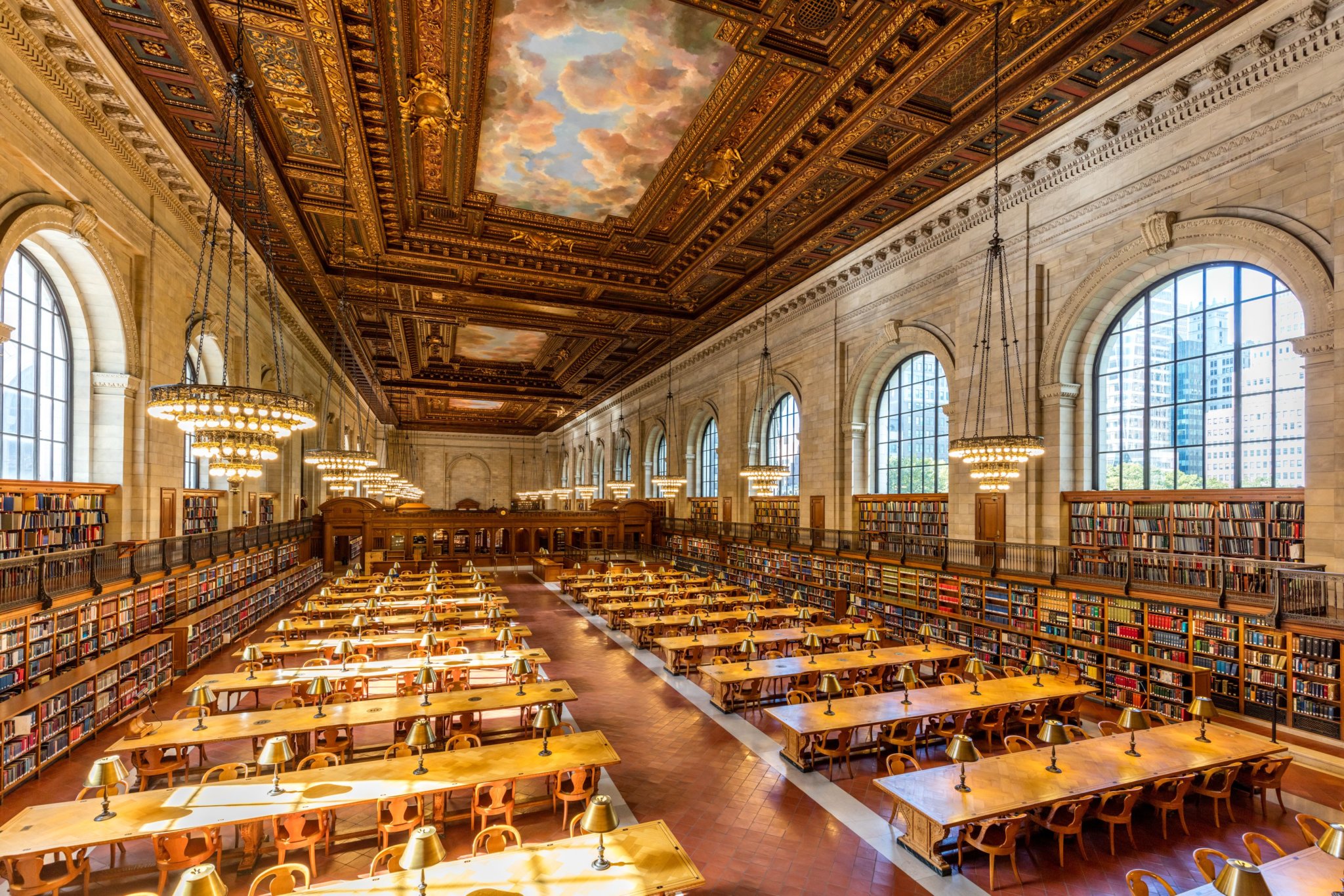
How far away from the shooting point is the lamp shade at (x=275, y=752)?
479 centimetres

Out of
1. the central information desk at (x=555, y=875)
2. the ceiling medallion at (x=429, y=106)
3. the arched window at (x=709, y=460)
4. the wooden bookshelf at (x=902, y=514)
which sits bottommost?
the central information desk at (x=555, y=875)

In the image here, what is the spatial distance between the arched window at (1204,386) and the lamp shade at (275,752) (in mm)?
11075

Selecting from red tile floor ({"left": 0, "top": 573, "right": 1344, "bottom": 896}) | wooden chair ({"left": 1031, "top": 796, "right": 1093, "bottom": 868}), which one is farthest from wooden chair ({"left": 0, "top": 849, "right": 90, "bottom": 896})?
wooden chair ({"left": 1031, "top": 796, "right": 1093, "bottom": 868})

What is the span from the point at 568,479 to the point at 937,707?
127ft

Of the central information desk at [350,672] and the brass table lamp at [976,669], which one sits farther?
the brass table lamp at [976,669]

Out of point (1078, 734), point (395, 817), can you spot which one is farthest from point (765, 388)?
point (395, 817)

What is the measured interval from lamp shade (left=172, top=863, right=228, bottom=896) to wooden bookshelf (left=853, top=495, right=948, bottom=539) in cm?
1188

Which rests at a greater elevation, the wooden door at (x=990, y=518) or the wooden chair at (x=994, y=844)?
the wooden door at (x=990, y=518)

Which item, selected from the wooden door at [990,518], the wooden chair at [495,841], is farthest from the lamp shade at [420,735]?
the wooden door at [990,518]

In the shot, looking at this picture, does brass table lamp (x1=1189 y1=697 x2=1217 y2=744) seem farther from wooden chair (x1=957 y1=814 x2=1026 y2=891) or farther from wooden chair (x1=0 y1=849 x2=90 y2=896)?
wooden chair (x1=0 y1=849 x2=90 y2=896)

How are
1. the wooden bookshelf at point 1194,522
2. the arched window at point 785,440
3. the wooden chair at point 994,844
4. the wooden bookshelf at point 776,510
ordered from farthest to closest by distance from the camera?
the arched window at point 785,440
the wooden bookshelf at point 776,510
the wooden bookshelf at point 1194,522
the wooden chair at point 994,844

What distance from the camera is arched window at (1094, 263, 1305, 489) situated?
8.41m

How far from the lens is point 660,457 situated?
30.1m

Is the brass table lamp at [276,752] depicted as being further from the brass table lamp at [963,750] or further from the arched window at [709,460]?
the arched window at [709,460]
